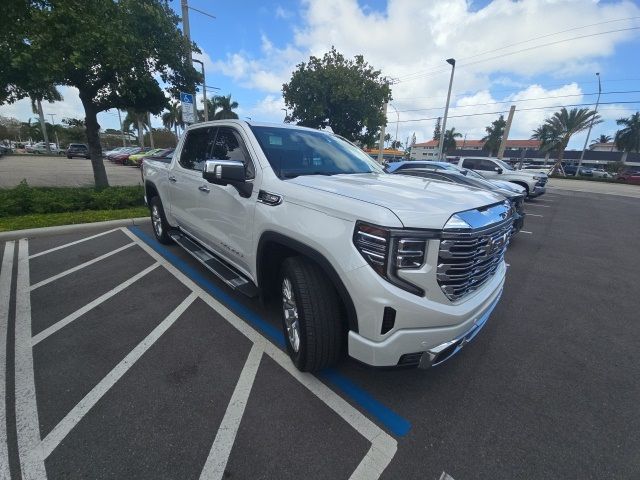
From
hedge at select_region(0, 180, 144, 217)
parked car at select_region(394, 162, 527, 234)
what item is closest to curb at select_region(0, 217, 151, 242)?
hedge at select_region(0, 180, 144, 217)

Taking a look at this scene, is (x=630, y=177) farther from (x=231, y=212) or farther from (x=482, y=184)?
(x=231, y=212)

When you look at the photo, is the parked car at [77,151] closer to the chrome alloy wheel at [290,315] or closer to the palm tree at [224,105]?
the palm tree at [224,105]

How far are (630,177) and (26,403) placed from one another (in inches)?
1982

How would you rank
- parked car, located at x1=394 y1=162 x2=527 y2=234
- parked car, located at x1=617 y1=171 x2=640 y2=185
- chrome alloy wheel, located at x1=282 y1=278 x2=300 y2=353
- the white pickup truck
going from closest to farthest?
chrome alloy wheel, located at x1=282 y1=278 x2=300 y2=353, parked car, located at x1=394 y1=162 x2=527 y2=234, the white pickup truck, parked car, located at x1=617 y1=171 x2=640 y2=185

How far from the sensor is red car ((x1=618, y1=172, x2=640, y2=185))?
34.8m

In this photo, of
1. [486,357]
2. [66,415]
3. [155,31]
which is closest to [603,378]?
[486,357]

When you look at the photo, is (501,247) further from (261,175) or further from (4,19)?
(4,19)

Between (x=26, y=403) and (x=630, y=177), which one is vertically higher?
(x=26, y=403)

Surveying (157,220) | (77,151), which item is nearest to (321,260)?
(157,220)

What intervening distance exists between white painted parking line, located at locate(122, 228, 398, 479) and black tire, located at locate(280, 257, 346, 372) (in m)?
0.23

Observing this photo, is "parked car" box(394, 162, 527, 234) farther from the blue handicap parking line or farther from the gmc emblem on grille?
the blue handicap parking line

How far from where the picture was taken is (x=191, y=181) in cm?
394

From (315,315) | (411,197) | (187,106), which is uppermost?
(187,106)

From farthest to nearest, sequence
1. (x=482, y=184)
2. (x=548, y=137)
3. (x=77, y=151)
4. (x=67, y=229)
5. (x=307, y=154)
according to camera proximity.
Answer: (x=548, y=137) → (x=77, y=151) → (x=482, y=184) → (x=67, y=229) → (x=307, y=154)
